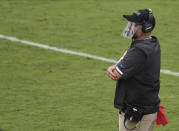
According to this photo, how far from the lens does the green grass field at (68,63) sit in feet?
24.7

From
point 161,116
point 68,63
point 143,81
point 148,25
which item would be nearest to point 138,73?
point 143,81

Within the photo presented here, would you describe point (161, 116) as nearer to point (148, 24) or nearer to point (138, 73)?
point (138, 73)

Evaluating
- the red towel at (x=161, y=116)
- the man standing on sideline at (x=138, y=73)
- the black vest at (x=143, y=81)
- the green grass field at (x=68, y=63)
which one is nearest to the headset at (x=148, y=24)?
the man standing on sideline at (x=138, y=73)

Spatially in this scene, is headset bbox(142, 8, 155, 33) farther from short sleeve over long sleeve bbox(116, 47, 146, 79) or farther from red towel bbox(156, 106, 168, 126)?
red towel bbox(156, 106, 168, 126)

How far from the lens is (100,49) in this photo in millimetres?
11156

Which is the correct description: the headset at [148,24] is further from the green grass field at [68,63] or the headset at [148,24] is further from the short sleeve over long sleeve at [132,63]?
the green grass field at [68,63]

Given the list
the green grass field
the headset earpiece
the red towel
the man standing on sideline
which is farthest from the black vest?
the green grass field

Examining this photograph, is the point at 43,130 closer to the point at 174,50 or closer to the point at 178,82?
the point at 178,82

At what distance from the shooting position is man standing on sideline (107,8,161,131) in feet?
15.5

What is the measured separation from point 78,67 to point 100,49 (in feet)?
4.11

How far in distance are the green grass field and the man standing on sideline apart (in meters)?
2.22

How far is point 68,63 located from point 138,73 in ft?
18.6

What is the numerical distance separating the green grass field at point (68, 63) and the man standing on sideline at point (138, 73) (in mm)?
2223

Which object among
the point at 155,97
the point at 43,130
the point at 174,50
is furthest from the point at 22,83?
the point at 155,97
